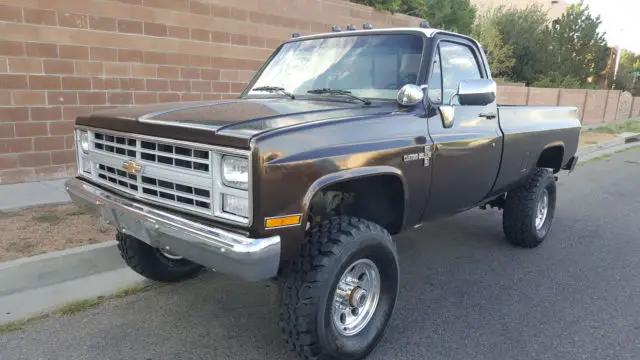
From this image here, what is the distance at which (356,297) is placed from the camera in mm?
3070

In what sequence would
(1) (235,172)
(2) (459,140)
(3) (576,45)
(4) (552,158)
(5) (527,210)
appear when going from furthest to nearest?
1. (3) (576,45)
2. (4) (552,158)
3. (5) (527,210)
4. (2) (459,140)
5. (1) (235,172)

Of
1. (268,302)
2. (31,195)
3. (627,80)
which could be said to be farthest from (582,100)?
(31,195)

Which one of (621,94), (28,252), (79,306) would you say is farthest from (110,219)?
(621,94)

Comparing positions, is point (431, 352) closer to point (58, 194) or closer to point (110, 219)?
point (110, 219)

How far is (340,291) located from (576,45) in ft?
86.1

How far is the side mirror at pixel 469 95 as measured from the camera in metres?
3.60

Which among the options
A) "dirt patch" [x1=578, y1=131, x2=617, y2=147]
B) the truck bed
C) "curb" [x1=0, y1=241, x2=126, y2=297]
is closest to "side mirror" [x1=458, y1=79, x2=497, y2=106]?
the truck bed

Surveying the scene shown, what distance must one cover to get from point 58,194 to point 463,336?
4815mm

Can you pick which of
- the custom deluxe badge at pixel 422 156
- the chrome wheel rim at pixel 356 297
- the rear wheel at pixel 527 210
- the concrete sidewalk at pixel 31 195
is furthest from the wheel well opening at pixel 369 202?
the concrete sidewalk at pixel 31 195

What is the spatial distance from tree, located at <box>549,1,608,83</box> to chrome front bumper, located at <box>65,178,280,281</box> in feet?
83.6

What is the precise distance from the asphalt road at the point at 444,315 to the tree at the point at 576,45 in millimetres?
21728

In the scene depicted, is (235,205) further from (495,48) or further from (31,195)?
(495,48)

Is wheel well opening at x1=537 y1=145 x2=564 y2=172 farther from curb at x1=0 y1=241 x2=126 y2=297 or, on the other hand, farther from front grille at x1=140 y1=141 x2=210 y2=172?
curb at x1=0 y1=241 x2=126 y2=297

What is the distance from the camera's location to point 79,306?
3.70 meters
